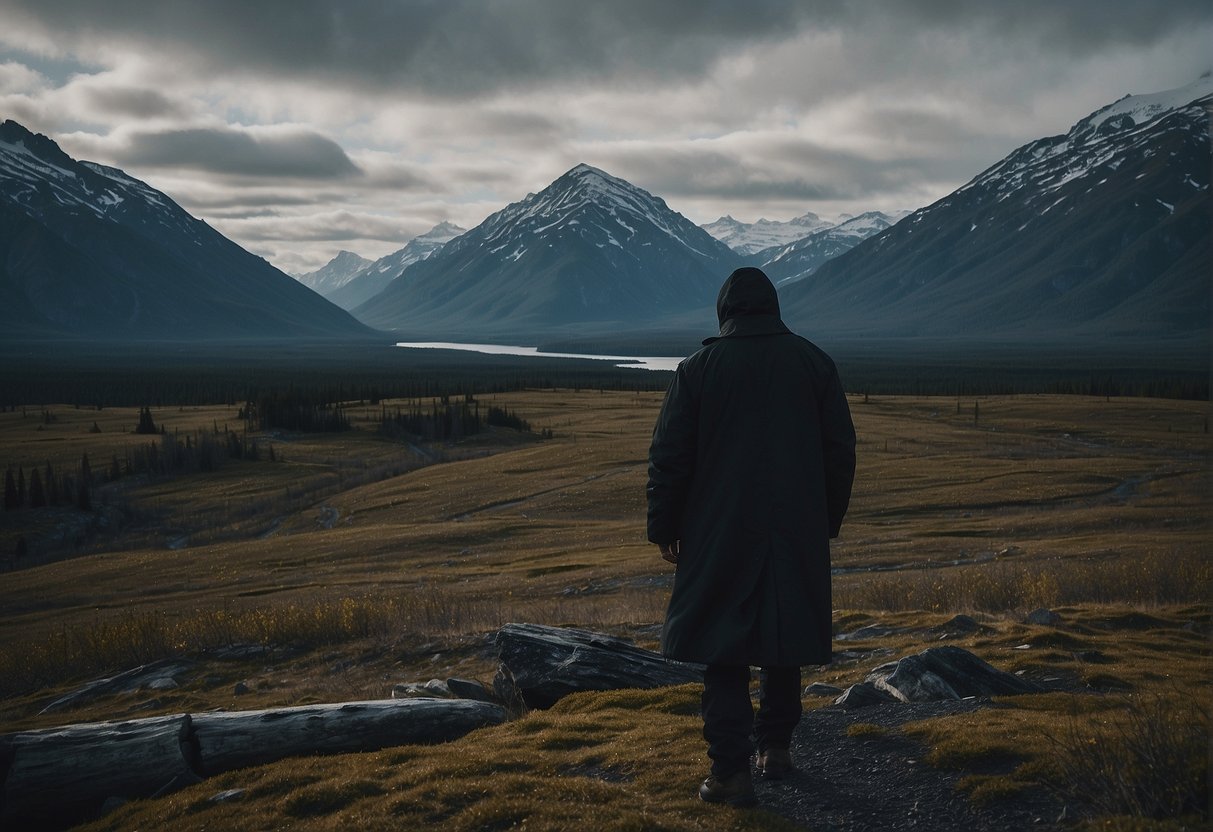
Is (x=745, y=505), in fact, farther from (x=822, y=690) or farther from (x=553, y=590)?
(x=553, y=590)

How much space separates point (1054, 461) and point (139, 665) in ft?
192

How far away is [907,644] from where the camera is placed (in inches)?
695

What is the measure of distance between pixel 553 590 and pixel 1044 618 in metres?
19.2

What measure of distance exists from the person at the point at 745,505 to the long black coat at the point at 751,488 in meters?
0.01

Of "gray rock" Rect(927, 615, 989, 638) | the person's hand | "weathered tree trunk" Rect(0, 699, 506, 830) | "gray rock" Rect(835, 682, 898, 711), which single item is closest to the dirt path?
"gray rock" Rect(835, 682, 898, 711)

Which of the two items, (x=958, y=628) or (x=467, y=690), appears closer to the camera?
(x=467, y=690)

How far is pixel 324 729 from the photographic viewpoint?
12531mm

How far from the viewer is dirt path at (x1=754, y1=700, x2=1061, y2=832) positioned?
27.1 ft

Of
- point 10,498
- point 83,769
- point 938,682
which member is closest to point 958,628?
point 938,682

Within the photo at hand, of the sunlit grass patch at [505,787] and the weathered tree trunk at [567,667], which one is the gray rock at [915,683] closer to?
the sunlit grass patch at [505,787]

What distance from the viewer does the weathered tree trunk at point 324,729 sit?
12.0m

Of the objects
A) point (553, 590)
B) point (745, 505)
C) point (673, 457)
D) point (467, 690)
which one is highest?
point (673, 457)

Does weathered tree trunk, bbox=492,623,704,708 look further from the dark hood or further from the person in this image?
the dark hood

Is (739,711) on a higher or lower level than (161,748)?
higher
